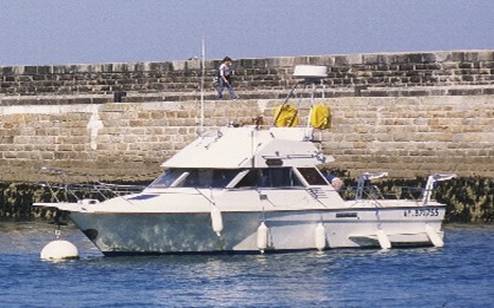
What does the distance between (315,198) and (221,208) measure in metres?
1.35

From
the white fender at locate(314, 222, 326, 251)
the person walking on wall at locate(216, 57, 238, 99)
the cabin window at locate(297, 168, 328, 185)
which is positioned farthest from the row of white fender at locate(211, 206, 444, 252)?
→ the person walking on wall at locate(216, 57, 238, 99)

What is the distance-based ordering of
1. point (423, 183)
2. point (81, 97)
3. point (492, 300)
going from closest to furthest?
1. point (492, 300)
2. point (423, 183)
3. point (81, 97)

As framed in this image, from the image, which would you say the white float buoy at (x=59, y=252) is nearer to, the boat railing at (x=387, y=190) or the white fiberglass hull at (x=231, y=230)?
the white fiberglass hull at (x=231, y=230)

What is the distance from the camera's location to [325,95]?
35.2 m

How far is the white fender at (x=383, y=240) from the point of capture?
25.0 meters

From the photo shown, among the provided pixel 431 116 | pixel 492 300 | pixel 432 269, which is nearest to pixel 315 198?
pixel 432 269

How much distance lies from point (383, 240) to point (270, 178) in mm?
1621

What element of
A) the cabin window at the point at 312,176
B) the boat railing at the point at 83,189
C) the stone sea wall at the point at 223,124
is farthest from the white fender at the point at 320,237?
the stone sea wall at the point at 223,124

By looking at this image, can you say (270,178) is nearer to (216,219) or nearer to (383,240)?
(216,219)

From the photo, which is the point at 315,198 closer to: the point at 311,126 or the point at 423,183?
the point at 311,126

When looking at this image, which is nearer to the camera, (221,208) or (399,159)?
(221,208)

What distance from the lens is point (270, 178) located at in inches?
974

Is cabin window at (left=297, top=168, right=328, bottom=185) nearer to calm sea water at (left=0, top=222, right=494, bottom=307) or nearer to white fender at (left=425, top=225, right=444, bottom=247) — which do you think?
calm sea water at (left=0, top=222, right=494, bottom=307)

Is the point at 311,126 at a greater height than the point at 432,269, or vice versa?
the point at 311,126
